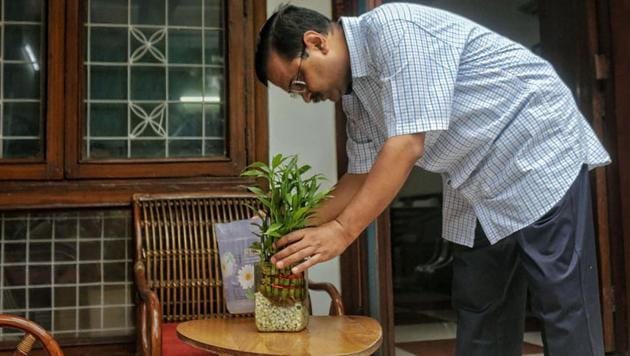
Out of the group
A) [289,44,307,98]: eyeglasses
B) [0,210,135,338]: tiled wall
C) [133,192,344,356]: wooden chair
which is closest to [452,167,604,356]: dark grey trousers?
[289,44,307,98]: eyeglasses

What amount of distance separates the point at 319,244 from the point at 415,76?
401mm

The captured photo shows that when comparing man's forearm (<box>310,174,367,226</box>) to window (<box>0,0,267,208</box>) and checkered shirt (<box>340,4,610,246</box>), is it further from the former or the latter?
window (<box>0,0,267,208</box>)

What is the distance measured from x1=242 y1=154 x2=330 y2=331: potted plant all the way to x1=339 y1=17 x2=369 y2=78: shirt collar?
0.91ft

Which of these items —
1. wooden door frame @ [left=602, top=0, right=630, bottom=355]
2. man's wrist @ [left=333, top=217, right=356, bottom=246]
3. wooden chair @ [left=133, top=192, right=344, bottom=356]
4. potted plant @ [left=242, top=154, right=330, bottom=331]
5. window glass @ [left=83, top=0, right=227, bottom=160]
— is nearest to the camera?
man's wrist @ [left=333, top=217, right=356, bottom=246]

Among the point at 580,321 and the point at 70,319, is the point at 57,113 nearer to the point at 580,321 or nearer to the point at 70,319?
the point at 70,319

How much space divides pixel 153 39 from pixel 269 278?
4.64ft

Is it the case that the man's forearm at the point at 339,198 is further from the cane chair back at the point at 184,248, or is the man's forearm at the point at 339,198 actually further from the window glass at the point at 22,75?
the window glass at the point at 22,75

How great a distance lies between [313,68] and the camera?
4.26 feet

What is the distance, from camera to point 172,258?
2.14m

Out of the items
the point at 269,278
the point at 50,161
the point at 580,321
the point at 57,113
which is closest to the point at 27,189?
the point at 50,161

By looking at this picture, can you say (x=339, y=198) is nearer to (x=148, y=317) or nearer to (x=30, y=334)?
(x=148, y=317)

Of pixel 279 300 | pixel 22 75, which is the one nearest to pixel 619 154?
pixel 279 300

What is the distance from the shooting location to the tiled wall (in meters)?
2.22

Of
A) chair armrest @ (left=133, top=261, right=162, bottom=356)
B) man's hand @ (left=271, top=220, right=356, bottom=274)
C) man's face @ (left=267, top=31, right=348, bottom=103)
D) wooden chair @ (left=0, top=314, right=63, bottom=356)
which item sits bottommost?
chair armrest @ (left=133, top=261, right=162, bottom=356)
